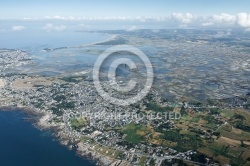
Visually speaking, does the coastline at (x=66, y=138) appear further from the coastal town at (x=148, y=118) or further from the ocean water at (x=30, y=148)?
the ocean water at (x=30, y=148)

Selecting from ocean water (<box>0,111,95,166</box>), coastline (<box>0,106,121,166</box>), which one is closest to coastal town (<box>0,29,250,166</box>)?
coastline (<box>0,106,121,166</box>)

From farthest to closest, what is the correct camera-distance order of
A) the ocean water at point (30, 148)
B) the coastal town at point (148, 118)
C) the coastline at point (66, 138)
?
the coastal town at point (148, 118)
the ocean water at point (30, 148)
the coastline at point (66, 138)

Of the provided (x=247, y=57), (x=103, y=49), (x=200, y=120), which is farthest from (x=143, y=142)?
(x=103, y=49)

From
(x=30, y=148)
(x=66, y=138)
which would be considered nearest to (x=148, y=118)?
(x=66, y=138)

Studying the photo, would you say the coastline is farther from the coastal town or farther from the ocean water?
the ocean water

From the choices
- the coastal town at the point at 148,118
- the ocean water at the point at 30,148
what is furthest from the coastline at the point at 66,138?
the ocean water at the point at 30,148

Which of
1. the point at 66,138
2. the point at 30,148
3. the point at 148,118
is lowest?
the point at 30,148

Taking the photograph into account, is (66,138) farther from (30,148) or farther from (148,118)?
(148,118)
